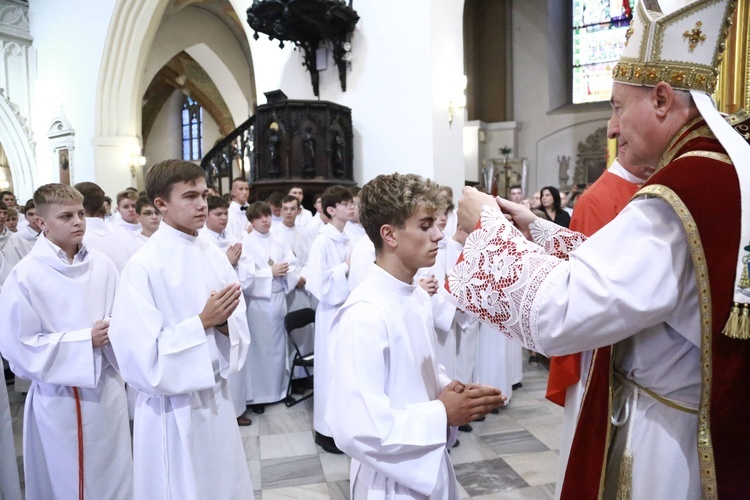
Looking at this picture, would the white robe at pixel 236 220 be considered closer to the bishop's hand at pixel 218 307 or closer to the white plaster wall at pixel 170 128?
the bishop's hand at pixel 218 307

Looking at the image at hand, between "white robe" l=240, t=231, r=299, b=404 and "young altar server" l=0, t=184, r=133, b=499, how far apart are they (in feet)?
7.30

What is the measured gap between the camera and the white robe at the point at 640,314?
4.07ft

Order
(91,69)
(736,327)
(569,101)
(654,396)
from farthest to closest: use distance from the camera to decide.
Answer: (569,101)
(91,69)
(654,396)
(736,327)

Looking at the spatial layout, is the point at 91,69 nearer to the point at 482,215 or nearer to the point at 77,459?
the point at 77,459

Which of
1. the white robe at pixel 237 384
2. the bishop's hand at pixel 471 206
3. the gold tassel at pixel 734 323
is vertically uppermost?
the bishop's hand at pixel 471 206

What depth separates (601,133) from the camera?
48.6ft

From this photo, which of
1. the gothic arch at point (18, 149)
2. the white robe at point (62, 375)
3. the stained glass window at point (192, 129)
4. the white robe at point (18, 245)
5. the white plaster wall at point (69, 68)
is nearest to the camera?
the white robe at point (62, 375)

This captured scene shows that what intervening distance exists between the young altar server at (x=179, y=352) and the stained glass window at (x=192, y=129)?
71.0 feet

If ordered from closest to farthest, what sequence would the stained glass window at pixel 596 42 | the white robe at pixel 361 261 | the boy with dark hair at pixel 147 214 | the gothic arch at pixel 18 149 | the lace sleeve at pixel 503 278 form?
the lace sleeve at pixel 503 278 < the white robe at pixel 361 261 < the boy with dark hair at pixel 147 214 < the stained glass window at pixel 596 42 < the gothic arch at pixel 18 149

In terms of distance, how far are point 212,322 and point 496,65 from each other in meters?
15.0

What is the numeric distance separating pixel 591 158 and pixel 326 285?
12.5 metres

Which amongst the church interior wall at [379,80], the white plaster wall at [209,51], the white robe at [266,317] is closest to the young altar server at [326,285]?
the white robe at [266,317]

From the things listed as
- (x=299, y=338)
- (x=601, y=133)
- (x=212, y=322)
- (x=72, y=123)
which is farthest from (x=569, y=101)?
(x=212, y=322)

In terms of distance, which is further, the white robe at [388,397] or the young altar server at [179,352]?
the young altar server at [179,352]
